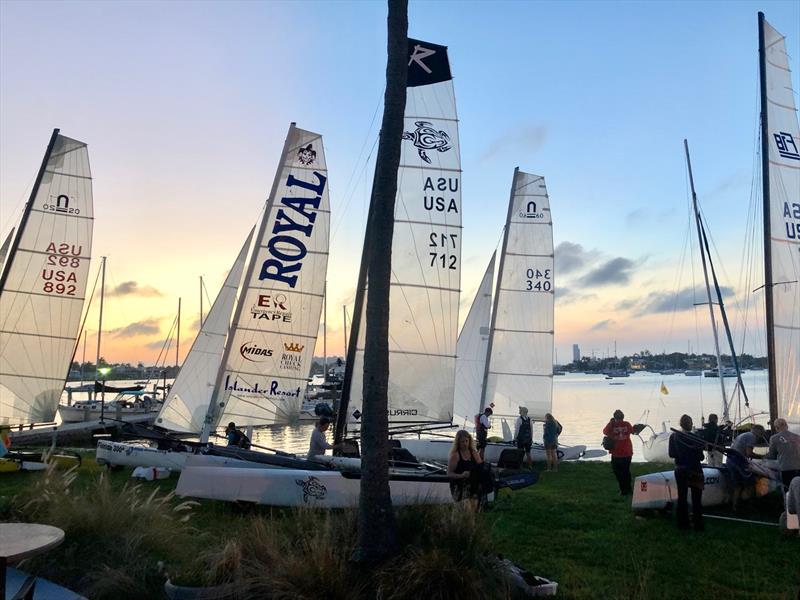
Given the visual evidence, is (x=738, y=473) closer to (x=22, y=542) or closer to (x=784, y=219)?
(x=784, y=219)

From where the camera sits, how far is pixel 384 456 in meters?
5.86

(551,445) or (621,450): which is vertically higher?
(621,450)

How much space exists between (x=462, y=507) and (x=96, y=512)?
151 inches

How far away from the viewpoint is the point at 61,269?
747 inches

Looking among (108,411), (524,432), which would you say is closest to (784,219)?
(524,432)

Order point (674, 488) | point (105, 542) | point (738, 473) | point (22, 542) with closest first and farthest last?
point (22, 542) < point (105, 542) < point (674, 488) < point (738, 473)

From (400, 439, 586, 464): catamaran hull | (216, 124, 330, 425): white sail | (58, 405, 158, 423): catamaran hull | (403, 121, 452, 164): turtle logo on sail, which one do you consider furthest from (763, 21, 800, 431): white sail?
(58, 405, 158, 423): catamaran hull

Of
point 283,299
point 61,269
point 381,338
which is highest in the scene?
point 61,269

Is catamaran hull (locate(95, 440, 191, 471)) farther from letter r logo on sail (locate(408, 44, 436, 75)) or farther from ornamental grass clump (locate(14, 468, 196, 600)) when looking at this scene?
letter r logo on sail (locate(408, 44, 436, 75))

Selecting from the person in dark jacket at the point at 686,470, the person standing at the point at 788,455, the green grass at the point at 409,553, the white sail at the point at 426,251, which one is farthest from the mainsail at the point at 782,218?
the white sail at the point at 426,251

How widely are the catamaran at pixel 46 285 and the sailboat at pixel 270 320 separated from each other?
455 centimetres

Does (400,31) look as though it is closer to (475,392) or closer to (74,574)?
(74,574)

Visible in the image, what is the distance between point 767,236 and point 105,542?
1453 cm

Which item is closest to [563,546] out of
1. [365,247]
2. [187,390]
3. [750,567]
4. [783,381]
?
[750,567]
